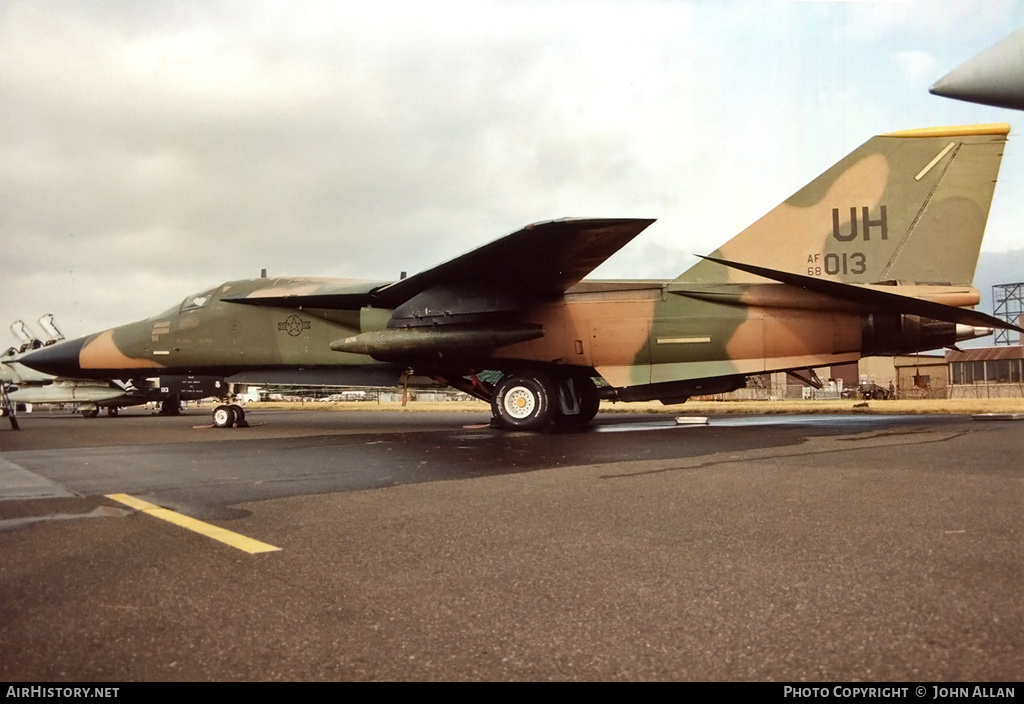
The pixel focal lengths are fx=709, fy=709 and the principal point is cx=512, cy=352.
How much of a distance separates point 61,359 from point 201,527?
14.0 m

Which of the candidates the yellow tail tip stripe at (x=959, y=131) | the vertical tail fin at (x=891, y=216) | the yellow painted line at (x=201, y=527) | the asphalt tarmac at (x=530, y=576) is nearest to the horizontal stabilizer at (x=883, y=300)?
the vertical tail fin at (x=891, y=216)

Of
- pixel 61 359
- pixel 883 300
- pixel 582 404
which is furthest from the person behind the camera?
pixel 61 359

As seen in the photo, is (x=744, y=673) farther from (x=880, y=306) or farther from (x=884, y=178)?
(x=884, y=178)

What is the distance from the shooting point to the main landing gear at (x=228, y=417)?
14.2m

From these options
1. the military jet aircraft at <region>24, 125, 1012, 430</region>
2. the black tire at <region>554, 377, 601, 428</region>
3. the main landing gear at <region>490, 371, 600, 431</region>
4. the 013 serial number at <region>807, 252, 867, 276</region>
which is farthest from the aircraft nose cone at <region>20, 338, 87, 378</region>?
the 013 serial number at <region>807, 252, 867, 276</region>

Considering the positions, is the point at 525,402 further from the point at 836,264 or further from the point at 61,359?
the point at 61,359

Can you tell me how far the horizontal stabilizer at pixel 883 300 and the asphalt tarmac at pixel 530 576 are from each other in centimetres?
434

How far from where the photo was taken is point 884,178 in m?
10.6

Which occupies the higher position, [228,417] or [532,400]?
[532,400]

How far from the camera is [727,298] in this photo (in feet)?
35.1

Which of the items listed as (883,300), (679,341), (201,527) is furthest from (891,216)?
(201,527)

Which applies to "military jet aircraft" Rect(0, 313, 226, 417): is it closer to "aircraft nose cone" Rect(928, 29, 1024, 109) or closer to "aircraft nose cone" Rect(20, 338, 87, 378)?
"aircraft nose cone" Rect(20, 338, 87, 378)

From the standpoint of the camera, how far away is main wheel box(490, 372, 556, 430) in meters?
11.0

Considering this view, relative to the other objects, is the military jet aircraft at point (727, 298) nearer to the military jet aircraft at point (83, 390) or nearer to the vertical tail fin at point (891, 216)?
the vertical tail fin at point (891, 216)
